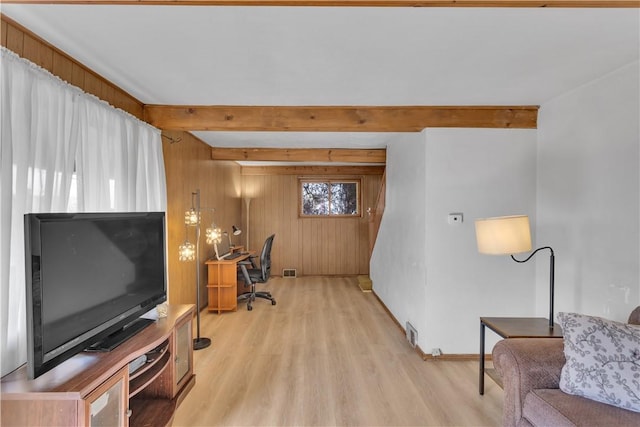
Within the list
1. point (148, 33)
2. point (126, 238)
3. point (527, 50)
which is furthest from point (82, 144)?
point (527, 50)

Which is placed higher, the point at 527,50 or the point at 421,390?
the point at 527,50

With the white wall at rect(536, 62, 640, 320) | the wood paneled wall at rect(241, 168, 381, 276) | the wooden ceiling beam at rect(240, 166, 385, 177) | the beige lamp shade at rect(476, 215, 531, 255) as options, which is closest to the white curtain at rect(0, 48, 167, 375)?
the beige lamp shade at rect(476, 215, 531, 255)

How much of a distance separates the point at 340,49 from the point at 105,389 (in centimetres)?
209

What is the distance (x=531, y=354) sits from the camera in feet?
5.70

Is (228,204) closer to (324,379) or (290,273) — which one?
(290,273)

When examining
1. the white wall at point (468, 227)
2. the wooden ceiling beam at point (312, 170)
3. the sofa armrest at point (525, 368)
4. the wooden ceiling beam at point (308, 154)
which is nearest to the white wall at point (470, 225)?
the white wall at point (468, 227)

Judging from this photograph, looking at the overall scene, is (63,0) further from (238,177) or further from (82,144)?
(238,177)

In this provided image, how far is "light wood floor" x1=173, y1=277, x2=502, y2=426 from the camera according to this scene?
6.99 feet

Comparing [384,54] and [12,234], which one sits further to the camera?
[384,54]

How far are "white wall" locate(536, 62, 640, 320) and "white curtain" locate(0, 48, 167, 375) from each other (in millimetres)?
3414

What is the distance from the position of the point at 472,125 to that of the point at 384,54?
144 centimetres

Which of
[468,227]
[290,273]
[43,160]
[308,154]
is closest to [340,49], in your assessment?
[43,160]

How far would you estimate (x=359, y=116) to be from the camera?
2.92 metres

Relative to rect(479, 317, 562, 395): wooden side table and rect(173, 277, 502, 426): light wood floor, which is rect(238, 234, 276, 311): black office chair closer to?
rect(173, 277, 502, 426): light wood floor
